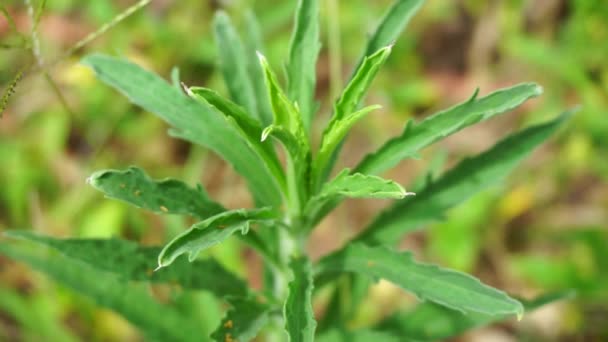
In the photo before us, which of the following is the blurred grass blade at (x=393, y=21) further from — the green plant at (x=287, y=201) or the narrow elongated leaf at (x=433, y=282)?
the narrow elongated leaf at (x=433, y=282)

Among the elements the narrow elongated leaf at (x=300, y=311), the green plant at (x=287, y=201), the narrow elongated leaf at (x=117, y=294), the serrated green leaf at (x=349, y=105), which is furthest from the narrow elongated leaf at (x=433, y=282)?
the narrow elongated leaf at (x=117, y=294)

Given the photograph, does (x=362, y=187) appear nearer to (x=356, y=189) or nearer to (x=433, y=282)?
(x=356, y=189)

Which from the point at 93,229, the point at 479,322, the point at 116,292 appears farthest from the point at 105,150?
the point at 479,322

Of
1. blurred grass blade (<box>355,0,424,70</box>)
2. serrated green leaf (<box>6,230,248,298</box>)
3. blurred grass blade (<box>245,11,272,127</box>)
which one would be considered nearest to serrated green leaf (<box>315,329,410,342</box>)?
serrated green leaf (<box>6,230,248,298</box>)

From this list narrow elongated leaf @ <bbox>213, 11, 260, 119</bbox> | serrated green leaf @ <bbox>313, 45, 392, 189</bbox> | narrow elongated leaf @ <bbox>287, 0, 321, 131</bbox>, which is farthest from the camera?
narrow elongated leaf @ <bbox>213, 11, 260, 119</bbox>

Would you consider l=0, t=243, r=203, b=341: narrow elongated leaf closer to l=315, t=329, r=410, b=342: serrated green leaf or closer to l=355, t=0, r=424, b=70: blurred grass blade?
l=315, t=329, r=410, b=342: serrated green leaf

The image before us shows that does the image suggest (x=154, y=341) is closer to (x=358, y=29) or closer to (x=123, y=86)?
(x=123, y=86)

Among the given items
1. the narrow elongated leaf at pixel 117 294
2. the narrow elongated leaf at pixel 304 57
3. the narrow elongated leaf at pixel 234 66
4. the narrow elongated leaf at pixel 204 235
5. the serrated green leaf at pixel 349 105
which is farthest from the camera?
the narrow elongated leaf at pixel 117 294
